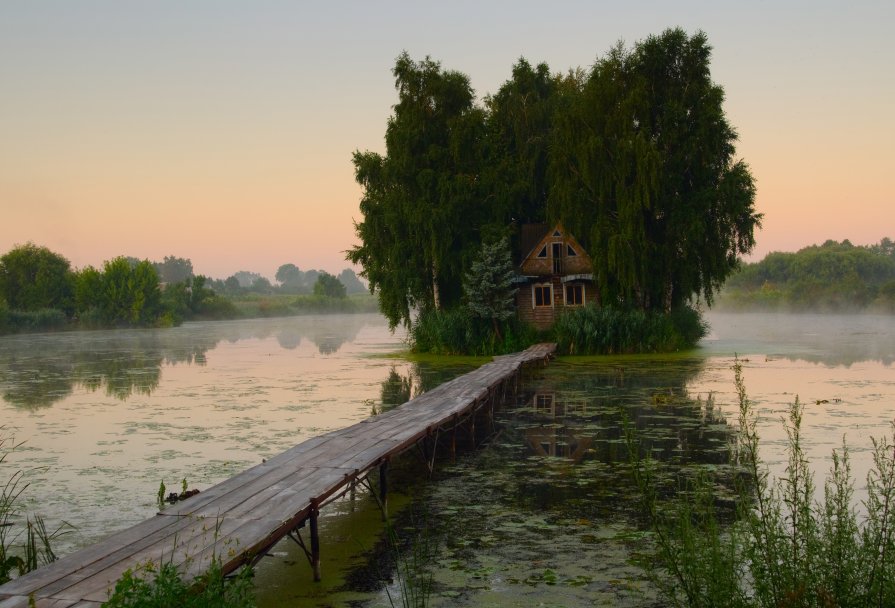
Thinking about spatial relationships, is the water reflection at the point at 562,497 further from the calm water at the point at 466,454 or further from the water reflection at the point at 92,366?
the water reflection at the point at 92,366

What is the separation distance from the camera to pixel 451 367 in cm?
2661

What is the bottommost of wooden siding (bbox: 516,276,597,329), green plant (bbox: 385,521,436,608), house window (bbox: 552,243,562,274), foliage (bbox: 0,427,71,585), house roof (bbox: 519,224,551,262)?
green plant (bbox: 385,521,436,608)

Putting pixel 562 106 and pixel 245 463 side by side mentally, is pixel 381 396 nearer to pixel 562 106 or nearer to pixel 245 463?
pixel 245 463

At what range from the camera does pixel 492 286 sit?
104 feet

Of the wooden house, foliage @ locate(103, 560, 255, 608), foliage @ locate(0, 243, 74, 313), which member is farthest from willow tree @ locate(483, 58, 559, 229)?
foliage @ locate(0, 243, 74, 313)

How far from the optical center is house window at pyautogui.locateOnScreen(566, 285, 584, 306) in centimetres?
3512

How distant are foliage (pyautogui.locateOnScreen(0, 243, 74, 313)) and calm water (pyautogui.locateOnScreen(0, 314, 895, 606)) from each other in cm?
4992

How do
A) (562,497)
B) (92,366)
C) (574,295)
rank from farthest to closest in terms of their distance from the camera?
(574,295)
(92,366)
(562,497)

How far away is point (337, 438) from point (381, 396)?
932 cm

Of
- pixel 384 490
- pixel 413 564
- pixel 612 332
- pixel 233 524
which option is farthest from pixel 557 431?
pixel 612 332

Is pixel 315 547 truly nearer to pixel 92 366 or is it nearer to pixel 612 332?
pixel 612 332

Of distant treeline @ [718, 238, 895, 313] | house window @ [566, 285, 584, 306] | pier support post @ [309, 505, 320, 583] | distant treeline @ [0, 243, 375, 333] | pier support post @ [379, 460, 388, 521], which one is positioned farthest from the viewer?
distant treeline @ [718, 238, 895, 313]

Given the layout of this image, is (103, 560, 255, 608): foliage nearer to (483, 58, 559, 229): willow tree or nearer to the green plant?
the green plant

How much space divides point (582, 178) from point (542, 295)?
20.4 ft
